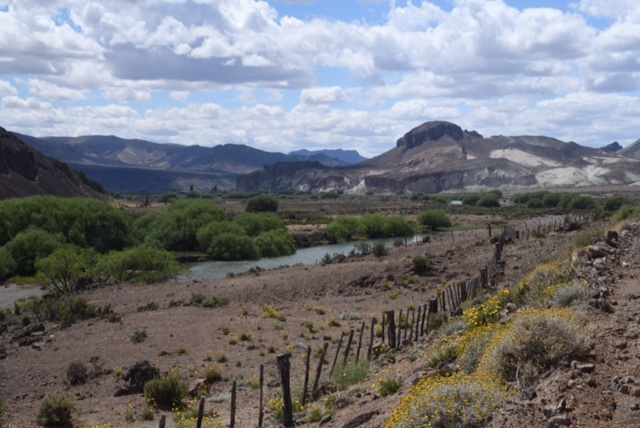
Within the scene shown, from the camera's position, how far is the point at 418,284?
3856cm

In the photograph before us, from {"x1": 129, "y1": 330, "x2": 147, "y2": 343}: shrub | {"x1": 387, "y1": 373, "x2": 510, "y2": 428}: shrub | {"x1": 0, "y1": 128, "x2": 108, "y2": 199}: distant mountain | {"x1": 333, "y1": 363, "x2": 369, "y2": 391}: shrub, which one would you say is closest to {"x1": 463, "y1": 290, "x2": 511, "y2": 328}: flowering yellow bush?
{"x1": 333, "y1": 363, "x2": 369, "y2": 391}: shrub

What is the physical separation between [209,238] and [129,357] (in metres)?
50.1

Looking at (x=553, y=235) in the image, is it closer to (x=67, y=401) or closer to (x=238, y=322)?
(x=238, y=322)

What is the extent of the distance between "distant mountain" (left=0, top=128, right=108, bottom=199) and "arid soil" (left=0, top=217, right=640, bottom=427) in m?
73.8

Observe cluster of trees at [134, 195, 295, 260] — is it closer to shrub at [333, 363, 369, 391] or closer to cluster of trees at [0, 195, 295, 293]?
cluster of trees at [0, 195, 295, 293]

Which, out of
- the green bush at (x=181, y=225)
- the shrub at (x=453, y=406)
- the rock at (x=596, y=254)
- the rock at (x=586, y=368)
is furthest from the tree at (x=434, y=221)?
the shrub at (x=453, y=406)

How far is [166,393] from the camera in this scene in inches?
718

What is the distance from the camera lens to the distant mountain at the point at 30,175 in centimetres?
10919

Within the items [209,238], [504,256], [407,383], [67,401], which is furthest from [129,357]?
[209,238]

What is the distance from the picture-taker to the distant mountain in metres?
109

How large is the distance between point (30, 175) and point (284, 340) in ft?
333

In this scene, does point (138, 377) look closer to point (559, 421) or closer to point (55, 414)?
point (55, 414)

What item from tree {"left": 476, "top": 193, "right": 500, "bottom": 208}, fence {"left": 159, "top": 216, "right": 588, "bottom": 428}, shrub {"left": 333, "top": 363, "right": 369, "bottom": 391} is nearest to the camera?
fence {"left": 159, "top": 216, "right": 588, "bottom": 428}

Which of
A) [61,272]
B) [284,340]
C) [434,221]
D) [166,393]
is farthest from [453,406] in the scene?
[434,221]
